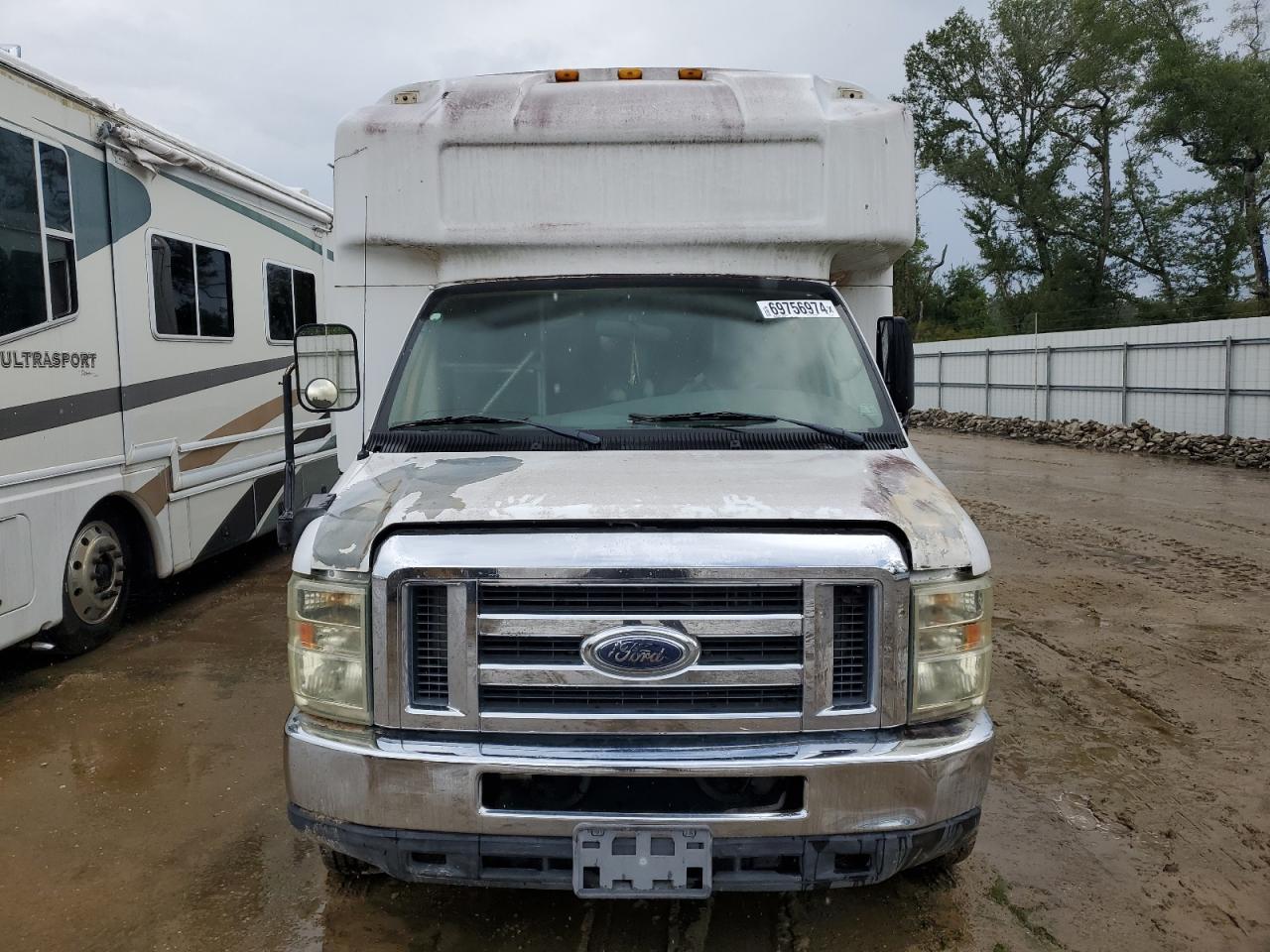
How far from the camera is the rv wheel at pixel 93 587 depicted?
6.37 metres

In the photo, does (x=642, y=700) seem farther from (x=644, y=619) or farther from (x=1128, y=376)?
(x=1128, y=376)

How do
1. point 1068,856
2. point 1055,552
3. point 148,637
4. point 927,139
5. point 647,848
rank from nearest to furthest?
point 647,848 → point 1068,856 → point 148,637 → point 1055,552 → point 927,139

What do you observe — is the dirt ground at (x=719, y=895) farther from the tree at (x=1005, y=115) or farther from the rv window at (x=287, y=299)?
the tree at (x=1005, y=115)

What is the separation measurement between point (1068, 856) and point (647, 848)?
79.1 inches

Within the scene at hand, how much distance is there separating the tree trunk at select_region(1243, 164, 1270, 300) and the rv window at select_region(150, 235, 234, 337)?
108ft

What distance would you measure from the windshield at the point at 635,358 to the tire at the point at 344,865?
1.57 meters

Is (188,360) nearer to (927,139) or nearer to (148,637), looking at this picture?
(148,637)

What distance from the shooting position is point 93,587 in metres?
6.57

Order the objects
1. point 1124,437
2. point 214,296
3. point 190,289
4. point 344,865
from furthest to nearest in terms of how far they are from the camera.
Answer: point 1124,437
point 214,296
point 190,289
point 344,865

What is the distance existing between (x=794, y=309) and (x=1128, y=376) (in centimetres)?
1852

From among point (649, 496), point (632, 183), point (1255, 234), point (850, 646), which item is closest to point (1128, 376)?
point (1255, 234)

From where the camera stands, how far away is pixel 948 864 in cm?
372

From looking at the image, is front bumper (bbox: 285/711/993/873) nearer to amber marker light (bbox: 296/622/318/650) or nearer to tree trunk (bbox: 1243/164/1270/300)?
amber marker light (bbox: 296/622/318/650)

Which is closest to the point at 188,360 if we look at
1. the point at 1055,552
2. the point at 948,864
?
the point at 948,864
